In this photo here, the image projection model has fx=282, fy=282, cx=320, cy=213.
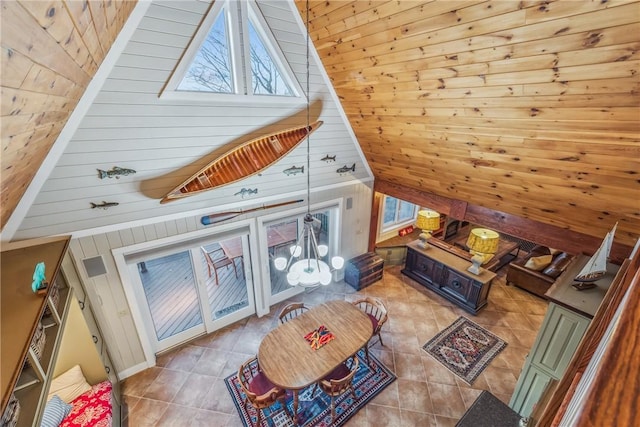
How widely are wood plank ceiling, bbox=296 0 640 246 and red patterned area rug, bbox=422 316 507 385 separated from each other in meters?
2.09

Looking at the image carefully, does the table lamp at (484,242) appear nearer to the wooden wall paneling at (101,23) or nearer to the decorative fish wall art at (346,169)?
the decorative fish wall art at (346,169)

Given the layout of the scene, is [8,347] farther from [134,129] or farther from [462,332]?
[462,332]

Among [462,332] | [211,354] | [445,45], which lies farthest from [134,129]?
[462,332]

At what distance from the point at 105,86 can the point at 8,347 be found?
1933 mm

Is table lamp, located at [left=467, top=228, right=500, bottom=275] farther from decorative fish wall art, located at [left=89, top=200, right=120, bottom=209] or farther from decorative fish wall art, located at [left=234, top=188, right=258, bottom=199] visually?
decorative fish wall art, located at [left=89, top=200, right=120, bottom=209]

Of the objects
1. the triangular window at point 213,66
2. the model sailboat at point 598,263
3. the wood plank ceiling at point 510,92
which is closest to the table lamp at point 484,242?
the wood plank ceiling at point 510,92

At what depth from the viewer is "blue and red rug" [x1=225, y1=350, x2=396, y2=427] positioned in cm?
326

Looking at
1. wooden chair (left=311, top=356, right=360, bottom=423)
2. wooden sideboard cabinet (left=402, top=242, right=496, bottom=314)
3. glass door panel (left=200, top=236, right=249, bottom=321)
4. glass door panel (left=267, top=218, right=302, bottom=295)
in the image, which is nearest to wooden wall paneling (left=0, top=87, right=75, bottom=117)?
wooden chair (left=311, top=356, right=360, bottom=423)

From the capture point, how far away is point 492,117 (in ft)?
8.27

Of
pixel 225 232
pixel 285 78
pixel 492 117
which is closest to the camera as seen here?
pixel 492 117

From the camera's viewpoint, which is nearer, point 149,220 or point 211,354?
point 149,220

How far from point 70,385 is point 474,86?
15.9ft

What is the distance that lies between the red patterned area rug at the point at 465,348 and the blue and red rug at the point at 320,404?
88cm

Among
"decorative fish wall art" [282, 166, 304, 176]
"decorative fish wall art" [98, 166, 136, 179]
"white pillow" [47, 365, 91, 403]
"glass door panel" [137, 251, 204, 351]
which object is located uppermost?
"decorative fish wall art" [98, 166, 136, 179]
